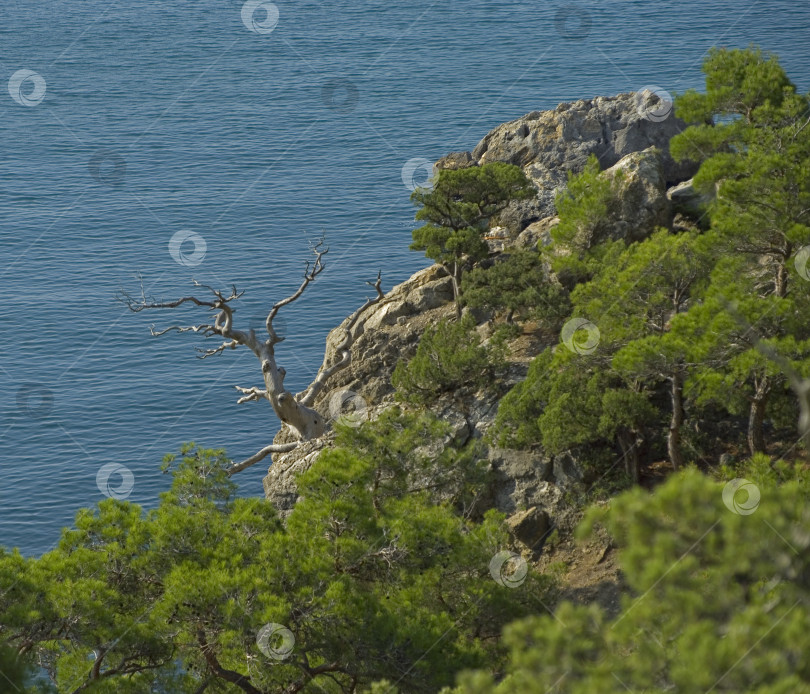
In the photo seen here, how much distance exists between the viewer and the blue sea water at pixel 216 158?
48688mm

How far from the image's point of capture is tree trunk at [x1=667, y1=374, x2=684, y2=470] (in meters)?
24.6

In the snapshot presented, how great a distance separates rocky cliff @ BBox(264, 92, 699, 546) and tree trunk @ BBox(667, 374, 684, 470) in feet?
8.23

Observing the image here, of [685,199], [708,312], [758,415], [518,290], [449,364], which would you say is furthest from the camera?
[685,199]

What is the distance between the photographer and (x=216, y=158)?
79625 mm

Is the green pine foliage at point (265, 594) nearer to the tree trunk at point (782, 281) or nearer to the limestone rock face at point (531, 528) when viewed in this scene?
the limestone rock face at point (531, 528)

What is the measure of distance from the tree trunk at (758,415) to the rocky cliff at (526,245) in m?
4.39

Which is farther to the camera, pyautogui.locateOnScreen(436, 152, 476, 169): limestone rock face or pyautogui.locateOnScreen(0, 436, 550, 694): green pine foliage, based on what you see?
pyautogui.locateOnScreen(436, 152, 476, 169): limestone rock face

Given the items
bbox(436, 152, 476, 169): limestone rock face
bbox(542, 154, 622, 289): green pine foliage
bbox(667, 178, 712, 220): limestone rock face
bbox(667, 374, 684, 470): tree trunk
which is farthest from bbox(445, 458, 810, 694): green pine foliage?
bbox(436, 152, 476, 169): limestone rock face

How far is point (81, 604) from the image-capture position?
17.8m

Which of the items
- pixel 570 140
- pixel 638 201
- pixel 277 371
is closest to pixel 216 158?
pixel 570 140

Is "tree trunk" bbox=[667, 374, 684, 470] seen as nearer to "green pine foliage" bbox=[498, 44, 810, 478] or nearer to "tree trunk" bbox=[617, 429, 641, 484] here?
"green pine foliage" bbox=[498, 44, 810, 478]

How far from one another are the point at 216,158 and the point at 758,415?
6126cm

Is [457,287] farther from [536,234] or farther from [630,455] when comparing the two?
[630,455]

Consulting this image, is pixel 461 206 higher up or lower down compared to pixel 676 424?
higher up
